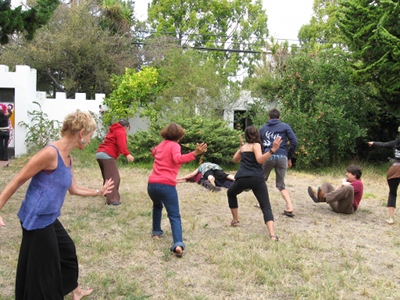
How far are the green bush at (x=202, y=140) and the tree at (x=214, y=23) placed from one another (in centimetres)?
2172

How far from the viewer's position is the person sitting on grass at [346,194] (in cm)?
723

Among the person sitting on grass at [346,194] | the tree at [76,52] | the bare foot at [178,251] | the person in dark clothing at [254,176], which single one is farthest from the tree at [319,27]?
the bare foot at [178,251]

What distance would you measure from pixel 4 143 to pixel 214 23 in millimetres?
27815

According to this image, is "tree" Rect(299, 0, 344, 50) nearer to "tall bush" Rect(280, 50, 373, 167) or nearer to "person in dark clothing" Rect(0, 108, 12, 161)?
"tall bush" Rect(280, 50, 373, 167)

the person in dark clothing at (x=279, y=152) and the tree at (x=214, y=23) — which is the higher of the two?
the tree at (x=214, y=23)

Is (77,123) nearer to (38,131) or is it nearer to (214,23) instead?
(38,131)

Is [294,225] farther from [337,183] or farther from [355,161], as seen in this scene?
[355,161]

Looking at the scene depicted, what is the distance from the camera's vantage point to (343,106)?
13.5m

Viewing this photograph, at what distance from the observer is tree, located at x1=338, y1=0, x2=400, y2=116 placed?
12.0m

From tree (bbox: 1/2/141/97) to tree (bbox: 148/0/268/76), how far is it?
12648 mm

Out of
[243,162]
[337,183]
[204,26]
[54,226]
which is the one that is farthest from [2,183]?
[204,26]

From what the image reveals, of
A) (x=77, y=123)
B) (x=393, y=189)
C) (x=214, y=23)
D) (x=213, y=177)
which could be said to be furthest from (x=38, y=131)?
(x=214, y=23)

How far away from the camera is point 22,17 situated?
7766mm

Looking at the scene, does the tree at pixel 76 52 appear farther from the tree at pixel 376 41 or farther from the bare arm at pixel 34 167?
the bare arm at pixel 34 167
